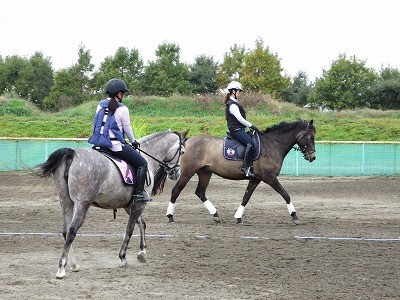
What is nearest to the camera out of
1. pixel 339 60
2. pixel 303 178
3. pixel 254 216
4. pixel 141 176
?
pixel 141 176

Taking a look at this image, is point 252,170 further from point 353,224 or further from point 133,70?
point 133,70

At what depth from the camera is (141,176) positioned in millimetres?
9805

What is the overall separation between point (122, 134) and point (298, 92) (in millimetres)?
65742

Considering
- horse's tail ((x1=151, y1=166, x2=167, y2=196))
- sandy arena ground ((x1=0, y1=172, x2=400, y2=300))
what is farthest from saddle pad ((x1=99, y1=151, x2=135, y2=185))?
horse's tail ((x1=151, y1=166, x2=167, y2=196))

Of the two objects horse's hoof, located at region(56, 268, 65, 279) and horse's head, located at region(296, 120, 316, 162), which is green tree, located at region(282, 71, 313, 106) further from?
horse's hoof, located at region(56, 268, 65, 279)

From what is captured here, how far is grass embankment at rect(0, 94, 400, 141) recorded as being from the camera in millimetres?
38250

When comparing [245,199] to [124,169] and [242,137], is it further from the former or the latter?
[124,169]

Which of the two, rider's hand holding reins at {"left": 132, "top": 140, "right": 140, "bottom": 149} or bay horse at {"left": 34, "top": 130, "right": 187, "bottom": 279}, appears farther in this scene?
rider's hand holding reins at {"left": 132, "top": 140, "right": 140, "bottom": 149}

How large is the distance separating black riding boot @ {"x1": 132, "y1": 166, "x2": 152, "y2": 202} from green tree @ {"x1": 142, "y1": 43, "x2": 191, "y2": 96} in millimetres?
56232

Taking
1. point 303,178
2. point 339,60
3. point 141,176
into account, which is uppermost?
point 339,60

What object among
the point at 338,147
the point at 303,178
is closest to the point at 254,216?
the point at 303,178

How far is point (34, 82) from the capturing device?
73.0 meters

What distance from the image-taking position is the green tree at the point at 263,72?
2516 inches

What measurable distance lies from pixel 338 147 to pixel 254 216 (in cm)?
1566
